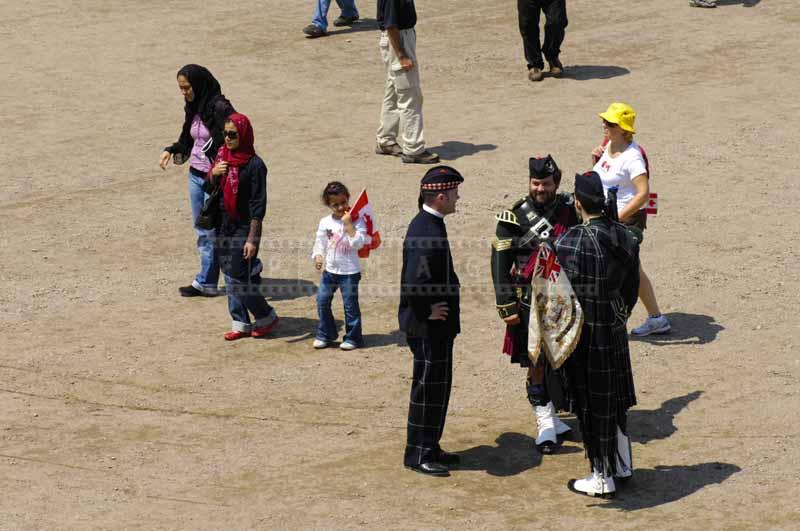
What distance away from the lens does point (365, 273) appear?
12.7 meters

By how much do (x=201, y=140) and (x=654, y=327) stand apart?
435 cm

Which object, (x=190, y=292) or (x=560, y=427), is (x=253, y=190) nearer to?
(x=190, y=292)

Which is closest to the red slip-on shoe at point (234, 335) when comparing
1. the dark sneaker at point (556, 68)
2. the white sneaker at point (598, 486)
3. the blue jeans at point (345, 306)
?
the blue jeans at point (345, 306)

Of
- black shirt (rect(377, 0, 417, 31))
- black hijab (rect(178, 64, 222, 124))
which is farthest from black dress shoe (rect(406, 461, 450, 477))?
black shirt (rect(377, 0, 417, 31))

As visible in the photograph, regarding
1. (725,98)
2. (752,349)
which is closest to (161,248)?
(752,349)

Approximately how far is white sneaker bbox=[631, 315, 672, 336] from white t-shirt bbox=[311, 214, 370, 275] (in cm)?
243

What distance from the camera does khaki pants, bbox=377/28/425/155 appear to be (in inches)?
588

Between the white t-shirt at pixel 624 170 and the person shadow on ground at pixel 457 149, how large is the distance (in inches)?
201

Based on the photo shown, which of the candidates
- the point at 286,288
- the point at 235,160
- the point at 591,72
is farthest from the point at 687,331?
the point at 591,72

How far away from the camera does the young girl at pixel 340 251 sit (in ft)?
34.9

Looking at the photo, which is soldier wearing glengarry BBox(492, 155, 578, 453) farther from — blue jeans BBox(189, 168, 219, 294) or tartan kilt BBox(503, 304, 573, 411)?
blue jeans BBox(189, 168, 219, 294)

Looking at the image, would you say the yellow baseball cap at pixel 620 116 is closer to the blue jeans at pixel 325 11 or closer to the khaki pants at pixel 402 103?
the khaki pants at pixel 402 103

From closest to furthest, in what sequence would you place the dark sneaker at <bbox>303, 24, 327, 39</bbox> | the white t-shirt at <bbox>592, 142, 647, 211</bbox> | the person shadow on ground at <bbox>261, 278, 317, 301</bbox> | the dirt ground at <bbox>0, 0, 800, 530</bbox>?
the dirt ground at <bbox>0, 0, 800, 530</bbox>, the white t-shirt at <bbox>592, 142, 647, 211</bbox>, the person shadow on ground at <bbox>261, 278, 317, 301</bbox>, the dark sneaker at <bbox>303, 24, 327, 39</bbox>

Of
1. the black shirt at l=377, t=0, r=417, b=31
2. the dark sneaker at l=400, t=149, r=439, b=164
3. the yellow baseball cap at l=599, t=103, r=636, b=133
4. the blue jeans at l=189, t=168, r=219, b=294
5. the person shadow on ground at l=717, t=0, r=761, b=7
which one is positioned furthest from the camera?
the person shadow on ground at l=717, t=0, r=761, b=7
